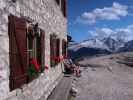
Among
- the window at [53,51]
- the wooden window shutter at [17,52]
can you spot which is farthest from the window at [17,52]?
the window at [53,51]

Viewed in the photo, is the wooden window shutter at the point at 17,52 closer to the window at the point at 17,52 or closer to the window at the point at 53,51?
the window at the point at 17,52

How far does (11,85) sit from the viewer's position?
4328 mm

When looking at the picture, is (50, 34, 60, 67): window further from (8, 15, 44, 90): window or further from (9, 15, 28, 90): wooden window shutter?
(9, 15, 28, 90): wooden window shutter

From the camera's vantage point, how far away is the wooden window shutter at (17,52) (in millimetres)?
4344

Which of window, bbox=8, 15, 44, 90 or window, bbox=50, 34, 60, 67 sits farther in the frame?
window, bbox=50, 34, 60, 67

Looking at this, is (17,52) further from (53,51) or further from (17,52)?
(53,51)

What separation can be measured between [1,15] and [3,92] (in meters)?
1.14

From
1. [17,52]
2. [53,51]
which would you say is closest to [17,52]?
[17,52]

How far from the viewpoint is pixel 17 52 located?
4.66 meters

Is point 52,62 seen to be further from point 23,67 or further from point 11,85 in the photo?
point 11,85

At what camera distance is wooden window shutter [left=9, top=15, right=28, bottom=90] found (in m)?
4.34

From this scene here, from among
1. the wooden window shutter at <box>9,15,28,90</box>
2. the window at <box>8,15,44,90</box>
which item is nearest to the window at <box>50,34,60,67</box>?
the window at <box>8,15,44,90</box>

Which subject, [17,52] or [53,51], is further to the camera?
[53,51]

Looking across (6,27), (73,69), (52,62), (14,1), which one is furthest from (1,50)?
(73,69)
